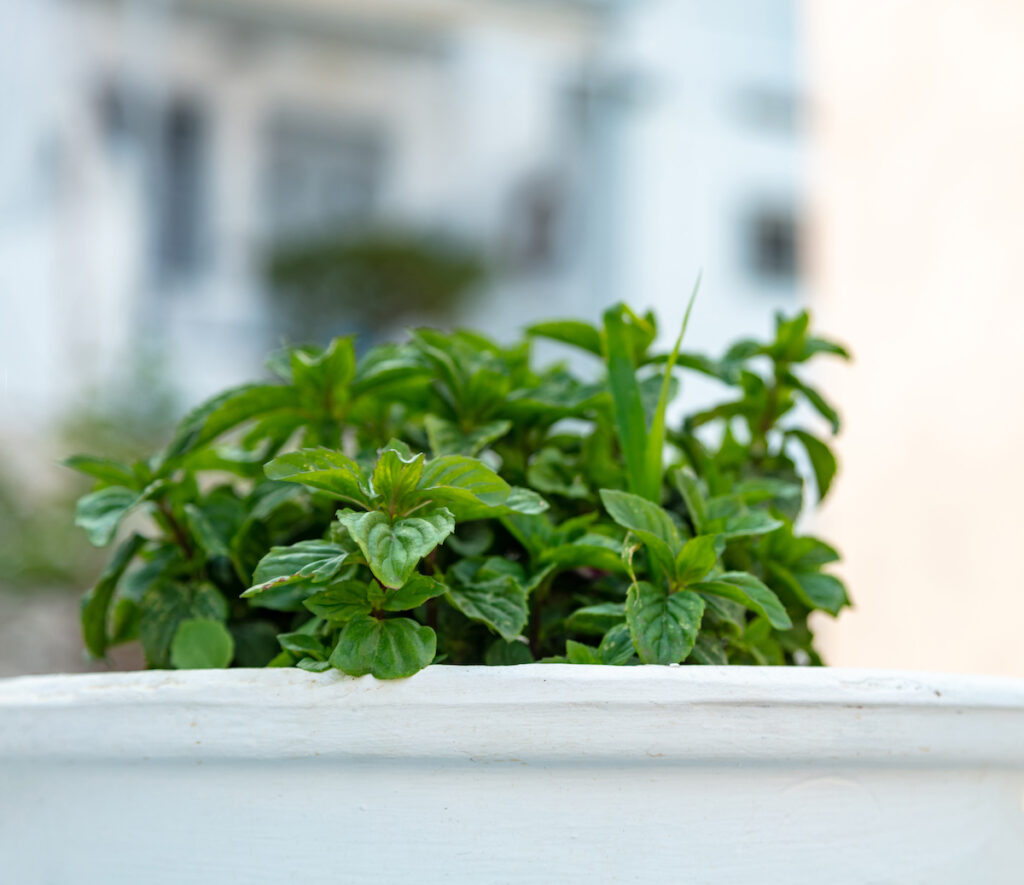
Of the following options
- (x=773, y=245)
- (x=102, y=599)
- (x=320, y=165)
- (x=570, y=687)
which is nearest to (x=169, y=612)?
(x=102, y=599)

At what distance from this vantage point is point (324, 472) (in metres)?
0.39

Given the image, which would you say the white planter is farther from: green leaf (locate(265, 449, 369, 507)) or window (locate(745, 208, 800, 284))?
window (locate(745, 208, 800, 284))

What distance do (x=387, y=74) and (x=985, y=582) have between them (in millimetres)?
6138

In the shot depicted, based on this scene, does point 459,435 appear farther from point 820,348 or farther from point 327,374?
point 820,348

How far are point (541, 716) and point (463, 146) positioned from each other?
6.62 meters

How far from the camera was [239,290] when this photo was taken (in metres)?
6.03

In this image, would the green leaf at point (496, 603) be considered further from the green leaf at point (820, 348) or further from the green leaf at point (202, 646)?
the green leaf at point (820, 348)

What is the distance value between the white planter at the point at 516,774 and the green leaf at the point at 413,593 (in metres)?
0.04

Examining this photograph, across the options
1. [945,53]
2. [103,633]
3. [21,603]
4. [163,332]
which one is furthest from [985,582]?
[163,332]

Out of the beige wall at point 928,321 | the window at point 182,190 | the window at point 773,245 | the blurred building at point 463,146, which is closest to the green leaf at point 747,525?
the beige wall at point 928,321

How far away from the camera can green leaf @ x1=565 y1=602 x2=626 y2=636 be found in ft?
1.45

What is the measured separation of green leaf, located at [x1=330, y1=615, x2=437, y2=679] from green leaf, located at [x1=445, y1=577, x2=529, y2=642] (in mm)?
44

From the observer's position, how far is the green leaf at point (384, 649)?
37 centimetres

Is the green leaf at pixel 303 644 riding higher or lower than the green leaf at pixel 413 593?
lower
